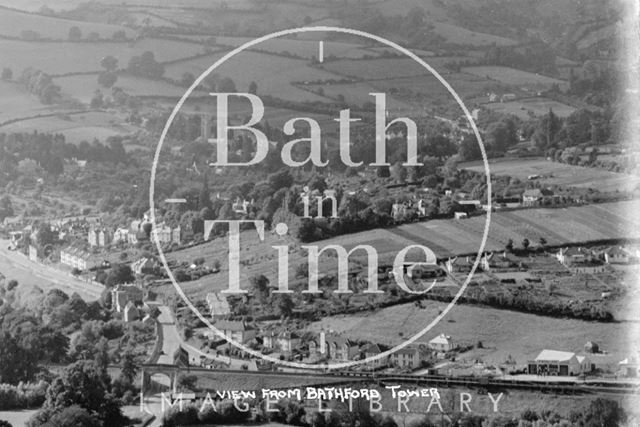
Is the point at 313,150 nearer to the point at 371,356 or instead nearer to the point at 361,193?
the point at 361,193

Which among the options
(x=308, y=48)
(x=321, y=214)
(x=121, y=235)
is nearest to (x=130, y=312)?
(x=121, y=235)

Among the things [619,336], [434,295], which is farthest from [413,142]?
[619,336]

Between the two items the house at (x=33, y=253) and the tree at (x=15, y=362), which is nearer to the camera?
the tree at (x=15, y=362)

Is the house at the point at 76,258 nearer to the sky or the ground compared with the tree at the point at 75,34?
nearer to the ground

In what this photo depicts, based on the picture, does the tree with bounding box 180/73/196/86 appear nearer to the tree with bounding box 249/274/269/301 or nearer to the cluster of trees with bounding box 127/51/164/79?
the cluster of trees with bounding box 127/51/164/79

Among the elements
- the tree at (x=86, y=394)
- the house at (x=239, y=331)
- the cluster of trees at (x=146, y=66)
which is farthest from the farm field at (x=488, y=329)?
the cluster of trees at (x=146, y=66)

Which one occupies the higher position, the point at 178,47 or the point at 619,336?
the point at 178,47

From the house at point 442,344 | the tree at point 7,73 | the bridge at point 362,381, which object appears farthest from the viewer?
the tree at point 7,73

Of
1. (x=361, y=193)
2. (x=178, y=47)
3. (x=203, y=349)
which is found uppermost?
(x=178, y=47)

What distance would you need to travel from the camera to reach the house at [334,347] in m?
17.0

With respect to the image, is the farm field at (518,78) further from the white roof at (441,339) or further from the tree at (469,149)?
the white roof at (441,339)

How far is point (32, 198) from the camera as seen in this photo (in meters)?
19.2

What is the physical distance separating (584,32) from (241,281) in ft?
13.3

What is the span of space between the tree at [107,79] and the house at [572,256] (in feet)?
15.8
